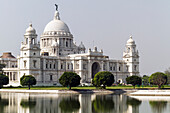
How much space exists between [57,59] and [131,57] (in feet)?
80.5

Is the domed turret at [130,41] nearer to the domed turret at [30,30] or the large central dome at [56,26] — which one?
the large central dome at [56,26]

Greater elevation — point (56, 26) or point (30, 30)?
point (56, 26)

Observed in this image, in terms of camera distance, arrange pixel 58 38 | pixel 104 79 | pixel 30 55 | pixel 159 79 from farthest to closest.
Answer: pixel 58 38, pixel 30 55, pixel 159 79, pixel 104 79

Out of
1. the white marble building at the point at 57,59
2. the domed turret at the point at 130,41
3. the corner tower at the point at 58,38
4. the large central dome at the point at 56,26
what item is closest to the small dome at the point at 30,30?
the white marble building at the point at 57,59

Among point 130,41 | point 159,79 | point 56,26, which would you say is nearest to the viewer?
point 159,79

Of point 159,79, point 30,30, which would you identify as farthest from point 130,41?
point 159,79

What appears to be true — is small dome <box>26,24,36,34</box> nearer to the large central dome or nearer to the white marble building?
the white marble building

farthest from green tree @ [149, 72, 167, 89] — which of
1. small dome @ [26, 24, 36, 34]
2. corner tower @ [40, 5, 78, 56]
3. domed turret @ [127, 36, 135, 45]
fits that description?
corner tower @ [40, 5, 78, 56]

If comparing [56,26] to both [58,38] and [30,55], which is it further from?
[30,55]

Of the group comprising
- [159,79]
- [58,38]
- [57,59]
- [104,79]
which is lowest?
[159,79]

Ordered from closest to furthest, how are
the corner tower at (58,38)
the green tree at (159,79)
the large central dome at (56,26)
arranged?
the green tree at (159,79) < the corner tower at (58,38) < the large central dome at (56,26)

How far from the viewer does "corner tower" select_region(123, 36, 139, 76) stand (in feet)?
364

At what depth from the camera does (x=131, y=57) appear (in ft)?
365

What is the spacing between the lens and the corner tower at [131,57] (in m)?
111
